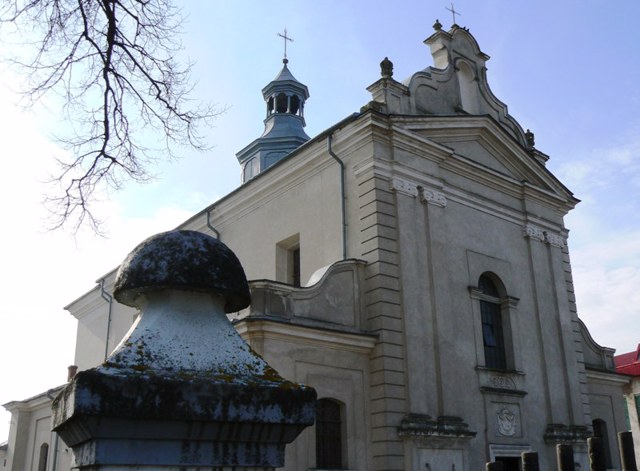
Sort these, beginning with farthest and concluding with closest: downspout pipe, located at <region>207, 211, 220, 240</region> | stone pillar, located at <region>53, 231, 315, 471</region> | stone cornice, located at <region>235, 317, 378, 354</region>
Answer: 1. downspout pipe, located at <region>207, 211, 220, 240</region>
2. stone cornice, located at <region>235, 317, 378, 354</region>
3. stone pillar, located at <region>53, 231, 315, 471</region>

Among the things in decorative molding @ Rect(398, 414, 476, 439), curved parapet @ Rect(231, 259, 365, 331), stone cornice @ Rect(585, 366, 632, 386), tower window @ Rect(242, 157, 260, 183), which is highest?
tower window @ Rect(242, 157, 260, 183)

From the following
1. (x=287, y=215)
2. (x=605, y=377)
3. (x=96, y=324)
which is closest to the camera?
(x=287, y=215)

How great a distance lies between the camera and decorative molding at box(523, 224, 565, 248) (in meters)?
19.7

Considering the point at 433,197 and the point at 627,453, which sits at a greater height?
the point at 433,197

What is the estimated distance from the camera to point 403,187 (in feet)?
53.5

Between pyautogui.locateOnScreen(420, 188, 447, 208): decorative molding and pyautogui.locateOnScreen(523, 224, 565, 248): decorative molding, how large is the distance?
12.0 ft

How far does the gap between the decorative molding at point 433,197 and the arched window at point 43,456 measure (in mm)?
16899

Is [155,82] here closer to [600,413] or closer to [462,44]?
[462,44]

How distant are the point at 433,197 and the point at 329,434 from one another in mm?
6268

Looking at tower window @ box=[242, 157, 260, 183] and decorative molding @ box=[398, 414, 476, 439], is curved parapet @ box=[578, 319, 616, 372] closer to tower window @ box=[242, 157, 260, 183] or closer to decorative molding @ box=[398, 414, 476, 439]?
decorative molding @ box=[398, 414, 476, 439]

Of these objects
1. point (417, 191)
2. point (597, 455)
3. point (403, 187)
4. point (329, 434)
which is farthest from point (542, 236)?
point (597, 455)

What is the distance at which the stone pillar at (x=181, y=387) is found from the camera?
7.96 feet

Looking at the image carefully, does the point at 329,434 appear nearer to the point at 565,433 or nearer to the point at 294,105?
the point at 565,433

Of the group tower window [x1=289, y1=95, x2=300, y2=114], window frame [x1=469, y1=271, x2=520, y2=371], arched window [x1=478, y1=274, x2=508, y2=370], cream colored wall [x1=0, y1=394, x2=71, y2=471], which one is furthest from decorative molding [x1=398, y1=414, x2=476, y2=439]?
tower window [x1=289, y1=95, x2=300, y2=114]
